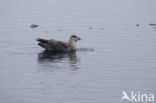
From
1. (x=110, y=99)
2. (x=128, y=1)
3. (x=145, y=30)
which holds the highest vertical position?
(x=128, y=1)

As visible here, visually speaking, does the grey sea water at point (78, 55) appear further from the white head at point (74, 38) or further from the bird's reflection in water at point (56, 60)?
the white head at point (74, 38)

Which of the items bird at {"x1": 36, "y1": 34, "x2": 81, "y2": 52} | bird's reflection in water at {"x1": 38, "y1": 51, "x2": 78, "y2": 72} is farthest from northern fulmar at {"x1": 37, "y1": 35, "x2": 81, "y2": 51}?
bird's reflection in water at {"x1": 38, "y1": 51, "x2": 78, "y2": 72}

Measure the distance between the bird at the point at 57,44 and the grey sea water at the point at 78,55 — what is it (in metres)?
0.38

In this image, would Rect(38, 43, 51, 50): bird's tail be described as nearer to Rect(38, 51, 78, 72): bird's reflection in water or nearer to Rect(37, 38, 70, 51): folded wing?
Rect(37, 38, 70, 51): folded wing

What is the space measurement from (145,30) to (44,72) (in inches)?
545

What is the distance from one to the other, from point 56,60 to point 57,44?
300cm

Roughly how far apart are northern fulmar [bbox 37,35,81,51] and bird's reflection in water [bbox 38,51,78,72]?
0.30 meters

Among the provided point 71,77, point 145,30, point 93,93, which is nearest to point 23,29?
point 145,30

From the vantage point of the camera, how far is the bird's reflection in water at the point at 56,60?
25.2m

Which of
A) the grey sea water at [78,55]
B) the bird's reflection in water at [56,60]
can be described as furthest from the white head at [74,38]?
the bird's reflection in water at [56,60]

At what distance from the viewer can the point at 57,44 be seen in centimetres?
3008

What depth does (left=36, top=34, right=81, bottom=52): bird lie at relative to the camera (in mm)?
29703

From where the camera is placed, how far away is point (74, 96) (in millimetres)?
20406

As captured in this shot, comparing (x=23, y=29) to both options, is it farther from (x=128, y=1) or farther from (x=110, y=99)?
(x=128, y=1)
